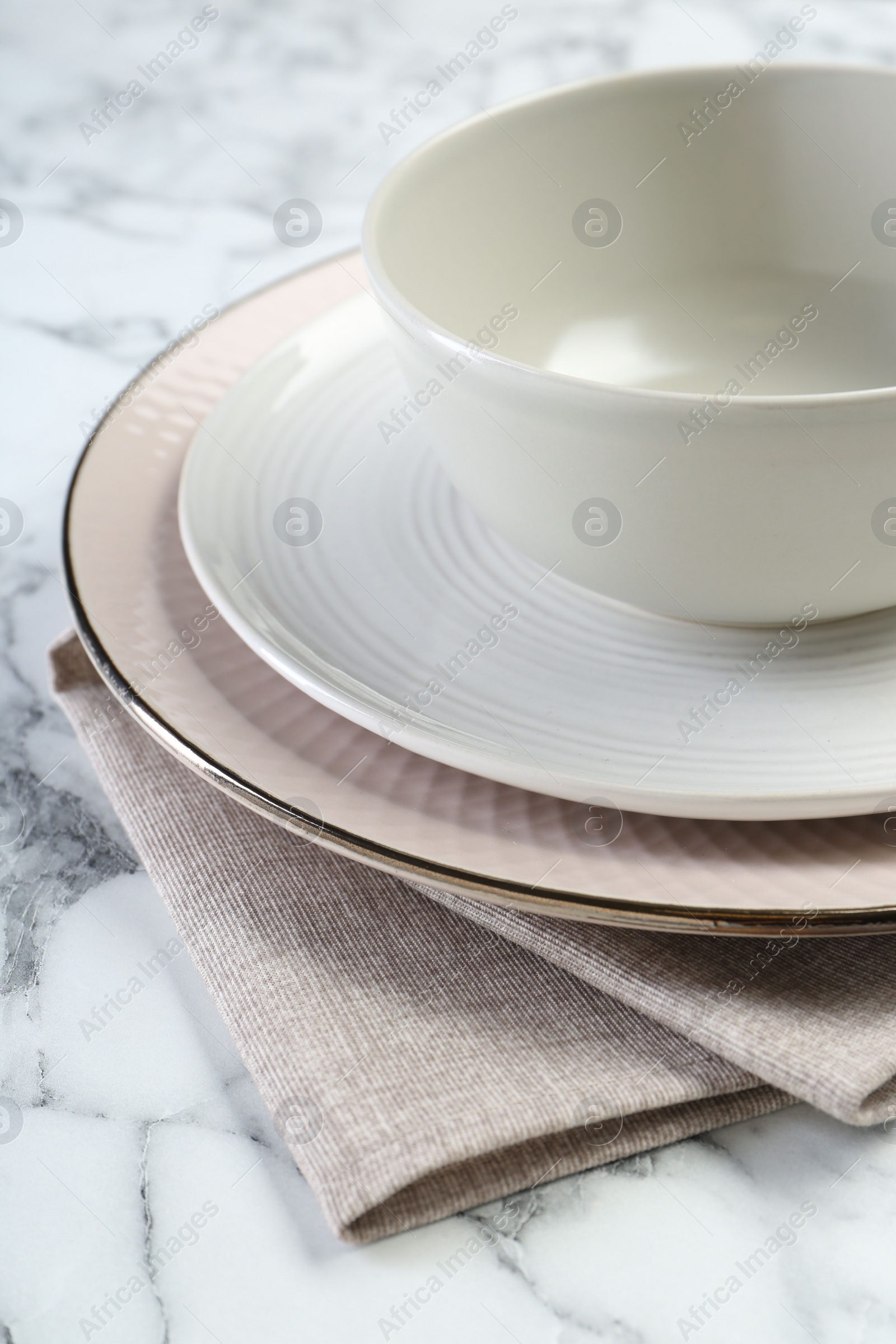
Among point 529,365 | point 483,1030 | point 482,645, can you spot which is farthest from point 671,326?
point 483,1030

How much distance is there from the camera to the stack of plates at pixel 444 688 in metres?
0.49

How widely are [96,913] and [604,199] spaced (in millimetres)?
556

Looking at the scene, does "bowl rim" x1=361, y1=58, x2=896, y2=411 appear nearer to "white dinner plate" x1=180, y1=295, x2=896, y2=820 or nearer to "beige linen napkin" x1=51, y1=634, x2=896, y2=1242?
"white dinner plate" x1=180, y1=295, x2=896, y2=820

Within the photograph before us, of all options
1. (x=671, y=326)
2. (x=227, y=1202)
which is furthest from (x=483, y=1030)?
(x=671, y=326)

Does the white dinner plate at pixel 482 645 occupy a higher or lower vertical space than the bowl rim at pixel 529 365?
lower

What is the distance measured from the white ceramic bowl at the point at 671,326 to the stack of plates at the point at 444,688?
0.12ft

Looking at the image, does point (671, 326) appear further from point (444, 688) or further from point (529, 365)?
point (444, 688)

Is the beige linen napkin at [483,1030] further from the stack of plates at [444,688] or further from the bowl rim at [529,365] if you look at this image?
the bowl rim at [529,365]

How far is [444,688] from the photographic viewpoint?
1.88 feet

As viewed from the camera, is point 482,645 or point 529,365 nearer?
point 482,645

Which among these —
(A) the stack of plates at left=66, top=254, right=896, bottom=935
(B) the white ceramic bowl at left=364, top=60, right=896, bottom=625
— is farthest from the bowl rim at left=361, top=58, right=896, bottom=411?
(A) the stack of plates at left=66, top=254, right=896, bottom=935

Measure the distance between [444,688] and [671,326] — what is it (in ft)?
1.43

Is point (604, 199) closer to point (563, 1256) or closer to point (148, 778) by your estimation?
point (148, 778)

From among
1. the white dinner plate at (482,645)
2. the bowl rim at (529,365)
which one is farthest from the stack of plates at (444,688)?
the bowl rim at (529,365)
